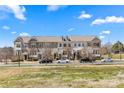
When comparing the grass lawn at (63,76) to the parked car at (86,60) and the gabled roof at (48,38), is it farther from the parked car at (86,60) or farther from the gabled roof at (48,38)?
the gabled roof at (48,38)

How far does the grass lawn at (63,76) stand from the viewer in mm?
7911

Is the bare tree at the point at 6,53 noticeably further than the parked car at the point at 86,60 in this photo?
No

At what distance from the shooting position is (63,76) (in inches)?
348

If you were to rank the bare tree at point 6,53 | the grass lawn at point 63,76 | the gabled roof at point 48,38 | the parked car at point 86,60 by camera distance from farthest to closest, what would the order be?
the parked car at point 86,60 → the bare tree at point 6,53 → the gabled roof at point 48,38 → the grass lawn at point 63,76

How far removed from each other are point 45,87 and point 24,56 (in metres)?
2.58

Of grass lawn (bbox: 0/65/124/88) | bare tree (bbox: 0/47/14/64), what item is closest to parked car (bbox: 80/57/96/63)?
grass lawn (bbox: 0/65/124/88)

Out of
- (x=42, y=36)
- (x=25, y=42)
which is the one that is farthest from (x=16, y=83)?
(x=25, y=42)

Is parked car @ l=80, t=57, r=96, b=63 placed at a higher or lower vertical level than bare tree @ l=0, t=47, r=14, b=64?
lower

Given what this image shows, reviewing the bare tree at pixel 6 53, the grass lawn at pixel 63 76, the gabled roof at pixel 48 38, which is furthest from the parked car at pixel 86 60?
the bare tree at pixel 6 53

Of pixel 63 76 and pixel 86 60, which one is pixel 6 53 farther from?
pixel 86 60

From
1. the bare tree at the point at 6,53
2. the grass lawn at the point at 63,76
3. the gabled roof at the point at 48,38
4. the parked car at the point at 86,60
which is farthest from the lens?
the parked car at the point at 86,60

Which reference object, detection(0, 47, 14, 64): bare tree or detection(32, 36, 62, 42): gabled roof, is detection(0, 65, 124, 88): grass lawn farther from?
detection(32, 36, 62, 42): gabled roof

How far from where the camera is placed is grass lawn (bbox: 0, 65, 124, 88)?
791cm
